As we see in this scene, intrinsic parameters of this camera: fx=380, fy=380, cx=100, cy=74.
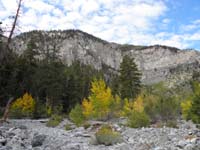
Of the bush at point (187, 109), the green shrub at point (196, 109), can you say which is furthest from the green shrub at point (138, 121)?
the bush at point (187, 109)

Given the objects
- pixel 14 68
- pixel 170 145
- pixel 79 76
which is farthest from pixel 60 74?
pixel 170 145

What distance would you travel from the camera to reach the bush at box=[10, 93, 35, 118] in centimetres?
4860

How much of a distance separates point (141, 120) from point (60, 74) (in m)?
34.4

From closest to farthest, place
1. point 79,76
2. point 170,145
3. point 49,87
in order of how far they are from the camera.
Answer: point 170,145 < point 49,87 < point 79,76

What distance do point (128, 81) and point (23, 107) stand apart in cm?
1951

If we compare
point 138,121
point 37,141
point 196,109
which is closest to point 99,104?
point 196,109

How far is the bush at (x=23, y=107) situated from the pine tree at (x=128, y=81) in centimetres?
1662

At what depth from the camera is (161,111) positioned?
137 feet

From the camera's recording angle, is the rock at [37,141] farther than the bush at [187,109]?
No

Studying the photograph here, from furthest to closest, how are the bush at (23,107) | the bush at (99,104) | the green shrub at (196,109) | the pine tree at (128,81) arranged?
the pine tree at (128,81)
the bush at (23,107)
the bush at (99,104)
the green shrub at (196,109)

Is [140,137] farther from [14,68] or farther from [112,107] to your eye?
[112,107]

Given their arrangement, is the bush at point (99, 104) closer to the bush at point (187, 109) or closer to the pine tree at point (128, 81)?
the bush at point (187, 109)

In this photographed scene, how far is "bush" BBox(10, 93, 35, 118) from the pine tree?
16.6m

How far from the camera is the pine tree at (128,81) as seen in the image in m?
61.8
